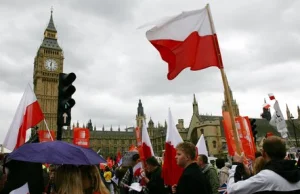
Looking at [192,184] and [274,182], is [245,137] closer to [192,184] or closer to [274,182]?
[192,184]

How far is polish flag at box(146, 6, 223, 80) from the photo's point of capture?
4.58 meters

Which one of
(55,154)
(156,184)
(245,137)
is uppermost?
(245,137)

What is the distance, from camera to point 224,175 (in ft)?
20.4

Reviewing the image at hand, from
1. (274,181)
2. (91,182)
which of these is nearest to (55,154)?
(91,182)

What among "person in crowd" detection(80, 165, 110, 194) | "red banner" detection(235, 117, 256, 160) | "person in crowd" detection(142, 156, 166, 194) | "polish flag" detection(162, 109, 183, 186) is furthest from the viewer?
"red banner" detection(235, 117, 256, 160)

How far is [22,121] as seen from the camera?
591 centimetres

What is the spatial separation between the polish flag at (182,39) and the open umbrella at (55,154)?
2.36 m

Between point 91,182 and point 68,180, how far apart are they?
27 cm

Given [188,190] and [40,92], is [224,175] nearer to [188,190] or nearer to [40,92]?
[188,190]

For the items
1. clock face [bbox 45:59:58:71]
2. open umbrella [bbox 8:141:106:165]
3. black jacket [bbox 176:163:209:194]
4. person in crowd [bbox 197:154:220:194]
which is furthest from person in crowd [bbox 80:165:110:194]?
clock face [bbox 45:59:58:71]

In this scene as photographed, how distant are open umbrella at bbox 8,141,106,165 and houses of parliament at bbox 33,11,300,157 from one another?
53.1 metres

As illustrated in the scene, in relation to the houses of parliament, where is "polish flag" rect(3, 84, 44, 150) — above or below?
below

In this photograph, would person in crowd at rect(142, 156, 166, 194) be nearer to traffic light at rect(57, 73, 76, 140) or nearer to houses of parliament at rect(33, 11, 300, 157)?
traffic light at rect(57, 73, 76, 140)

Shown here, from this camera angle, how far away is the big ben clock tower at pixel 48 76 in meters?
78.9
